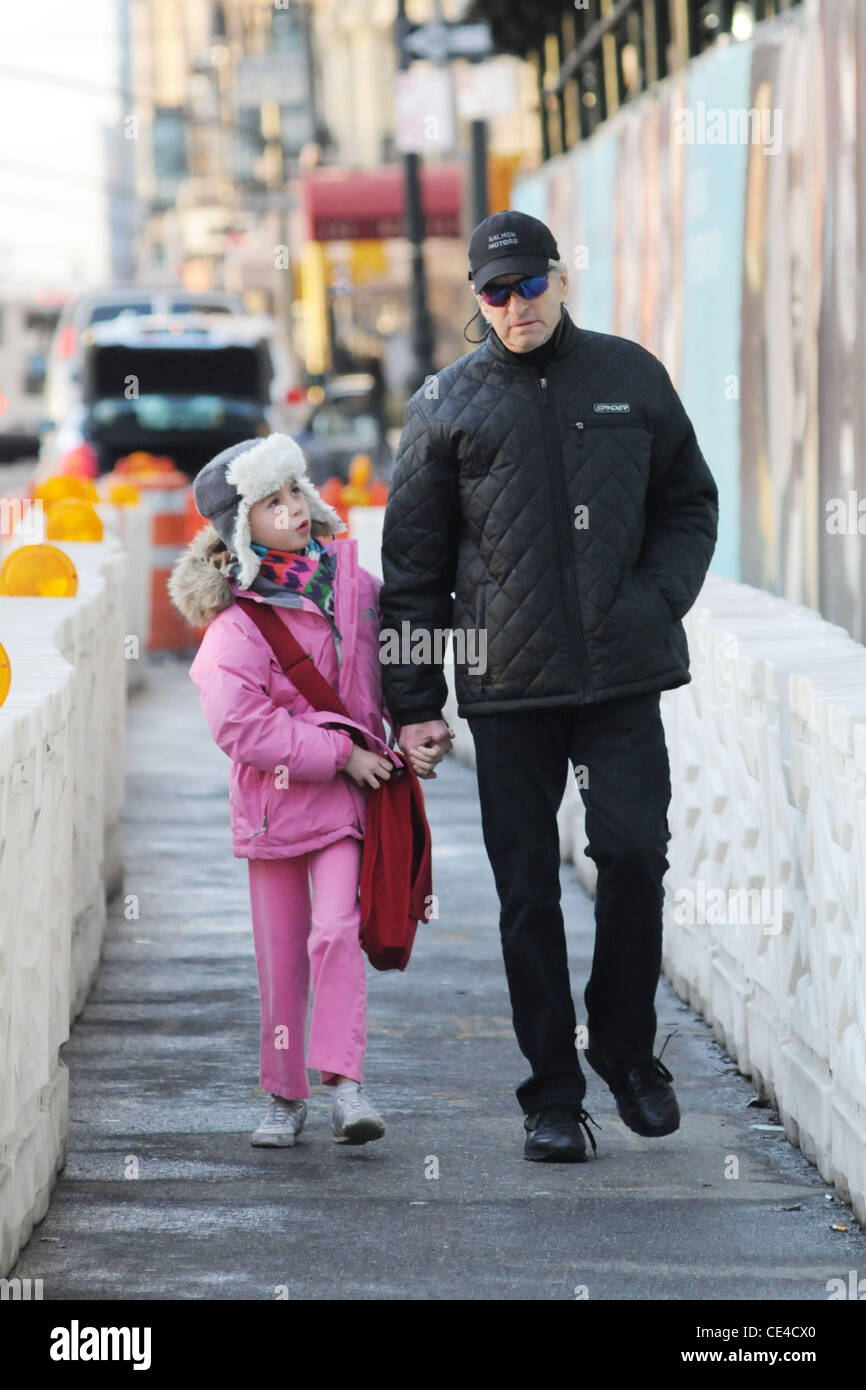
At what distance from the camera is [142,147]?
428ft

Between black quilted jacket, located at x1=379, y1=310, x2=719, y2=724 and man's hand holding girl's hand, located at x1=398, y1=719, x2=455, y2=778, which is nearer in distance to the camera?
black quilted jacket, located at x1=379, y1=310, x2=719, y2=724

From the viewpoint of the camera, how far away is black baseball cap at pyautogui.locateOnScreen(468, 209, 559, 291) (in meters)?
5.50

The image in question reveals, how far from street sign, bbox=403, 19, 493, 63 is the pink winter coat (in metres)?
15.9

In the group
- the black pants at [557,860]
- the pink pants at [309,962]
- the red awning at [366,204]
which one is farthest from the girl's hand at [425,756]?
the red awning at [366,204]

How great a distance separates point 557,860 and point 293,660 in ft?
2.46

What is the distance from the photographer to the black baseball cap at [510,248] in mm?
5504

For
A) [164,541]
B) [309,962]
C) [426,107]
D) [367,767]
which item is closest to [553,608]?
[367,767]

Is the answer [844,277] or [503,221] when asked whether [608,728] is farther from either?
[844,277]

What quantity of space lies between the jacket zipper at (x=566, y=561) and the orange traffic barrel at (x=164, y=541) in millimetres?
11799

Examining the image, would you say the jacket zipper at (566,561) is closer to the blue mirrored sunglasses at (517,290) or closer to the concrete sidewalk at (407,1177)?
the blue mirrored sunglasses at (517,290)

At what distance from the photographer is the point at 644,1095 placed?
5.84 metres

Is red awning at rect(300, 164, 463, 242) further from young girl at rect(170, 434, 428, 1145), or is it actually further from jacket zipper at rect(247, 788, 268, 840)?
jacket zipper at rect(247, 788, 268, 840)

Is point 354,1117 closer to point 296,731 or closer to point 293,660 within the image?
point 296,731

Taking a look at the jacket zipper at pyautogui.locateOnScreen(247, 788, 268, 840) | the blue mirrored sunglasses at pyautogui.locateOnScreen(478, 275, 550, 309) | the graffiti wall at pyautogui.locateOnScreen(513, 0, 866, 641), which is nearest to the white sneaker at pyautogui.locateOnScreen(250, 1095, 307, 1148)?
the jacket zipper at pyautogui.locateOnScreen(247, 788, 268, 840)
